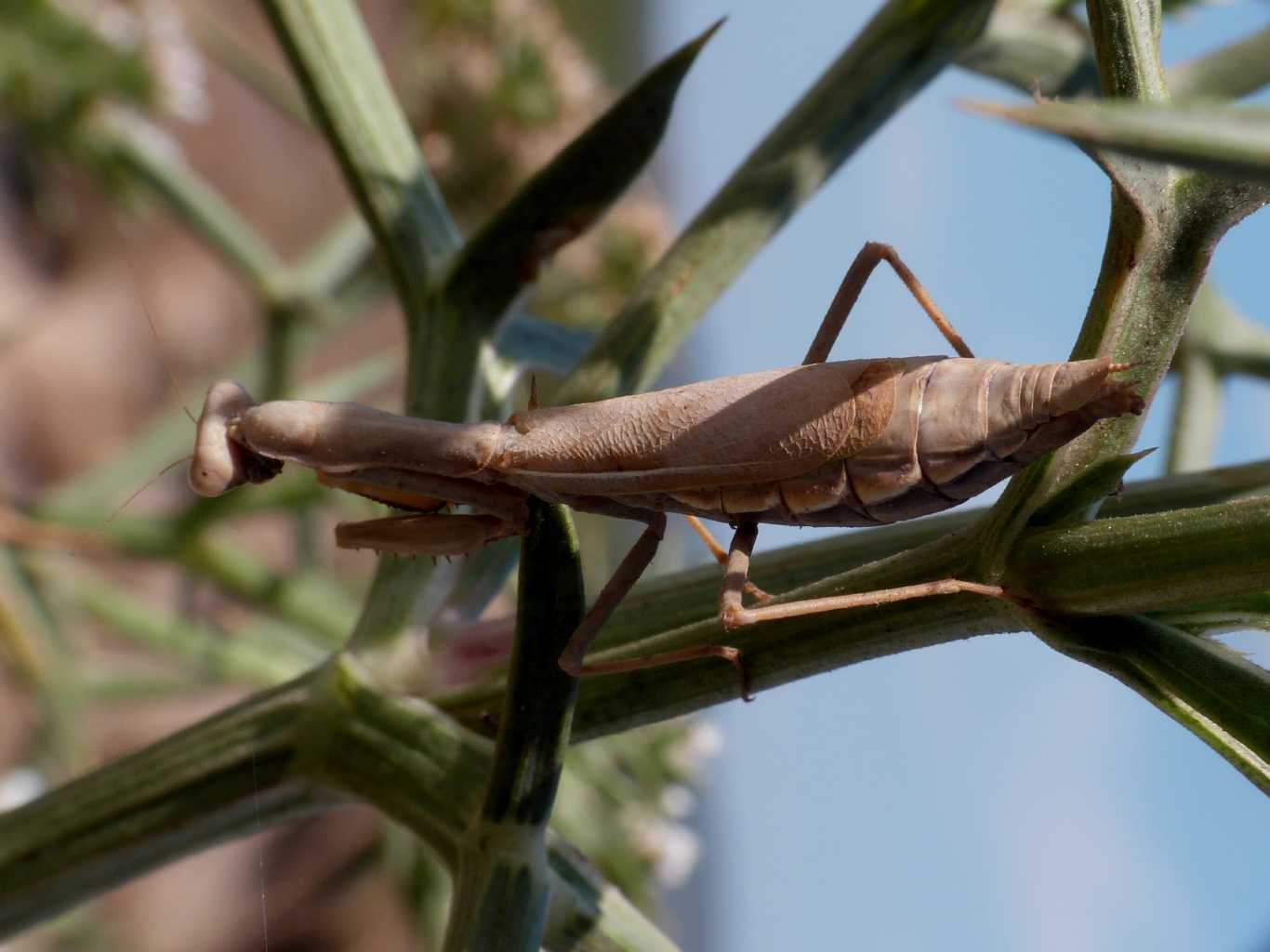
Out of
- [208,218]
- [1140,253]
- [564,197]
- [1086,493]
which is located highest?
[208,218]

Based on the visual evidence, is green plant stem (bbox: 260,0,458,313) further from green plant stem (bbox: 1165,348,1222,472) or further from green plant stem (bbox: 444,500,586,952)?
green plant stem (bbox: 1165,348,1222,472)

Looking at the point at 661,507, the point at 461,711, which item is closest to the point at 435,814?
the point at 461,711

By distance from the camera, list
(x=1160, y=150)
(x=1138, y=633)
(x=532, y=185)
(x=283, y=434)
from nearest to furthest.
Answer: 1. (x=1160, y=150)
2. (x=1138, y=633)
3. (x=532, y=185)
4. (x=283, y=434)

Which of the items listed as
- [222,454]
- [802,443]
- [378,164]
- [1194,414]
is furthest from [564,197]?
[1194,414]

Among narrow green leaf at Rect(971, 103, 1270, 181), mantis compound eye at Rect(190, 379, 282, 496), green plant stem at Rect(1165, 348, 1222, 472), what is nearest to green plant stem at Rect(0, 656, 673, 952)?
mantis compound eye at Rect(190, 379, 282, 496)

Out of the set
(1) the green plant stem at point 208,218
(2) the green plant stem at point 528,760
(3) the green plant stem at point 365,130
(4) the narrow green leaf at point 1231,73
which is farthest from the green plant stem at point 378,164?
(1) the green plant stem at point 208,218

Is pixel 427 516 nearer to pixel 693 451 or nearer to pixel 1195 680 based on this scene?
pixel 693 451

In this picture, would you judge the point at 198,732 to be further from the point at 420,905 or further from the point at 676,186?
the point at 676,186
